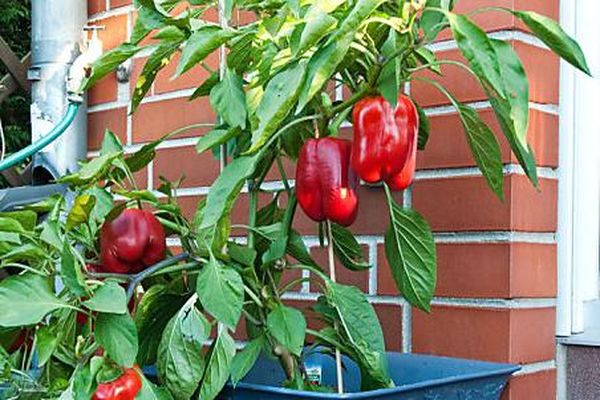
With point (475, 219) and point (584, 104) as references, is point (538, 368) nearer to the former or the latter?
point (475, 219)

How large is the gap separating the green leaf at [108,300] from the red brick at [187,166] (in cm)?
66

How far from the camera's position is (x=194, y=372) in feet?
3.16

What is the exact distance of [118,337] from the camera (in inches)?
35.3

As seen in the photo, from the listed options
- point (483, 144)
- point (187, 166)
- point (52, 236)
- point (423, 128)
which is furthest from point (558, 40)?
point (187, 166)

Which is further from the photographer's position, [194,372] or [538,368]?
[538,368]

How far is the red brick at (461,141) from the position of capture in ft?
4.03

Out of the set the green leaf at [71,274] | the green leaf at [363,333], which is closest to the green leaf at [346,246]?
the green leaf at [363,333]

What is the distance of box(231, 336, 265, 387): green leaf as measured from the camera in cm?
96

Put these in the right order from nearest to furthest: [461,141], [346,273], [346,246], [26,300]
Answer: [26,300] → [346,246] → [461,141] → [346,273]

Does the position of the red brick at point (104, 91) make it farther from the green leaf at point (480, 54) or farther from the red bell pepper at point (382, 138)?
the green leaf at point (480, 54)

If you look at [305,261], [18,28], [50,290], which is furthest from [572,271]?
[18,28]

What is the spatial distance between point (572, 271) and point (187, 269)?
0.53 metres

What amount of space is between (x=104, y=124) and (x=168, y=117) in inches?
8.0

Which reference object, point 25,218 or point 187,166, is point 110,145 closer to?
point 25,218
